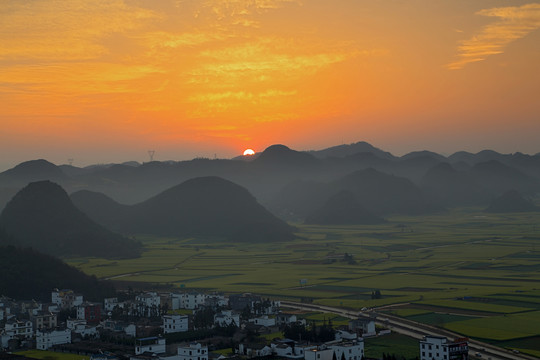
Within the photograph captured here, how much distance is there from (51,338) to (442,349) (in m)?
26.9

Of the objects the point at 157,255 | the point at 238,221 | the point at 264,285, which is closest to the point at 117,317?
the point at 264,285

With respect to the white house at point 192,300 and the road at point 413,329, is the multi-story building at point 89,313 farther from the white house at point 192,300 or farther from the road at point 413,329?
the road at point 413,329

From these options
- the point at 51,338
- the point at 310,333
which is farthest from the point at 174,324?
the point at 310,333

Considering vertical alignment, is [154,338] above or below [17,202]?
below

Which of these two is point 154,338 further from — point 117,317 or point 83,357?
point 117,317

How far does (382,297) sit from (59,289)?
30976 millimetres

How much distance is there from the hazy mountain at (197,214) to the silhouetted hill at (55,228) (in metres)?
30.7

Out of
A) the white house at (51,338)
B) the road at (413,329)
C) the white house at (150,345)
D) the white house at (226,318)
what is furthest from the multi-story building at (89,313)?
the road at (413,329)

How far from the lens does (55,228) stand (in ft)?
408

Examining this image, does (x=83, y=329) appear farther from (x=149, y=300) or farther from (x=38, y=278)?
(x=38, y=278)

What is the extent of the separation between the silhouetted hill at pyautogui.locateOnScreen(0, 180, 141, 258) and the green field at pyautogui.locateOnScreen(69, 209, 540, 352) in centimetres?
502

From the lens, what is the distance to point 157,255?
396ft

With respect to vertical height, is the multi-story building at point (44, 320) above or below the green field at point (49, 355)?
above

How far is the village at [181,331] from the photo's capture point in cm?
4822
